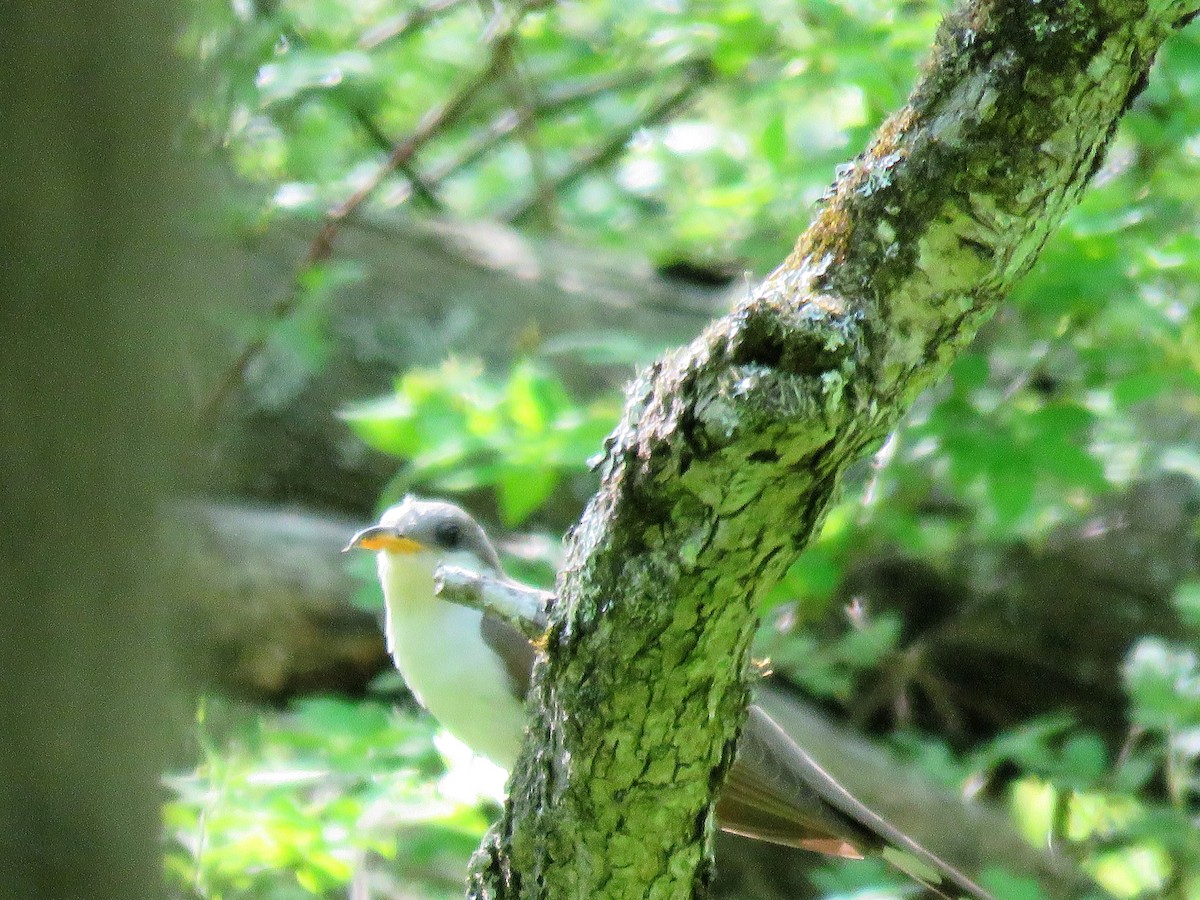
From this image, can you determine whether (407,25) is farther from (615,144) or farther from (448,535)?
(448,535)

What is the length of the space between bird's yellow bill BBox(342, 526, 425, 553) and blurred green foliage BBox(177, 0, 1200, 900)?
0.76ft

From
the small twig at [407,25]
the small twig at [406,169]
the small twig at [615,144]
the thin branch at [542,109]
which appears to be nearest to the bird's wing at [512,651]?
the small twig at [406,169]

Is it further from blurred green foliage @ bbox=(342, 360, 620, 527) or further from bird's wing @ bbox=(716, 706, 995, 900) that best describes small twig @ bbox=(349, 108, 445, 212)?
bird's wing @ bbox=(716, 706, 995, 900)

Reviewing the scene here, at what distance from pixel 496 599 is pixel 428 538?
2.01m

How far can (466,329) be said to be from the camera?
6254mm

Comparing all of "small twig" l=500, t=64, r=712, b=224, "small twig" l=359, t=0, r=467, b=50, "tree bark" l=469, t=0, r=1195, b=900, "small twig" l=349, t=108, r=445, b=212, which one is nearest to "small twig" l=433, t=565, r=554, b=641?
"tree bark" l=469, t=0, r=1195, b=900

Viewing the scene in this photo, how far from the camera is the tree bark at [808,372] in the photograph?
5.18 ft

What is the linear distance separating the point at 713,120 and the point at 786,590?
2623mm

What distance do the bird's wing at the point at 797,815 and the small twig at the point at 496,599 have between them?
1.53 meters

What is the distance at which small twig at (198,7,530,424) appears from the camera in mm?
4594

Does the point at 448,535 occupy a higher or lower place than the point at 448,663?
higher

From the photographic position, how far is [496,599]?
1.92 meters

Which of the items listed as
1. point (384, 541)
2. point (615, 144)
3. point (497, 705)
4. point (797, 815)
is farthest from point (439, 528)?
point (615, 144)

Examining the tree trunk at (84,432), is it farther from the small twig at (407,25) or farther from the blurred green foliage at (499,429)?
the small twig at (407,25)
